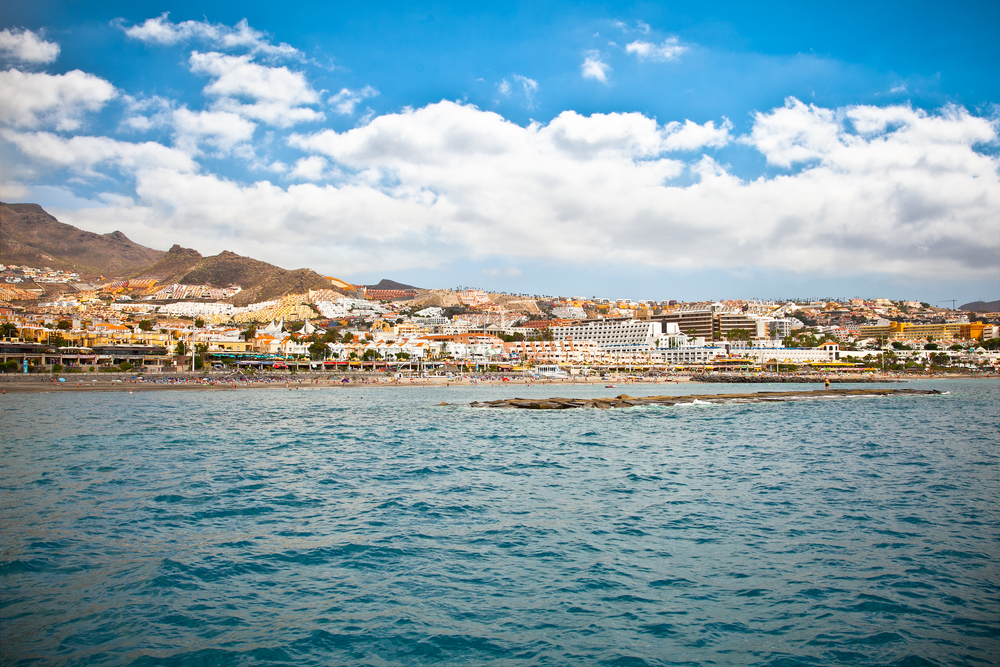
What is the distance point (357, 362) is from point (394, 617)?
84.0 metres

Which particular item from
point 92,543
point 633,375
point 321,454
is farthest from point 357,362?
point 92,543

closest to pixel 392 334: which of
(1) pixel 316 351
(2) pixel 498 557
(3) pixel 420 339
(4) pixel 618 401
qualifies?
(3) pixel 420 339

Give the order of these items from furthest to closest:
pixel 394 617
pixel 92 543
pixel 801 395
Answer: pixel 801 395
pixel 92 543
pixel 394 617

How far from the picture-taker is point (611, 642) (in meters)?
5.02

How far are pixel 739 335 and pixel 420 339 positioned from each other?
63.0 metres

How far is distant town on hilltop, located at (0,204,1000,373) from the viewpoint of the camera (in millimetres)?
77688

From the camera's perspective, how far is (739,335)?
124250 millimetres

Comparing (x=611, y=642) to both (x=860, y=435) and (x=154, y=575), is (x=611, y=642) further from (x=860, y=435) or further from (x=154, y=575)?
(x=860, y=435)

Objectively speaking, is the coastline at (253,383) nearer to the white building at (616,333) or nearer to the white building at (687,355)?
the white building at (687,355)

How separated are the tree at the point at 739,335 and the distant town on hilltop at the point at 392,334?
380mm

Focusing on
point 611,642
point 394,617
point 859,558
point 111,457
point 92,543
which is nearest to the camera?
point 611,642

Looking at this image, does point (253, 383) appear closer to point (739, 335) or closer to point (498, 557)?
point (498, 557)

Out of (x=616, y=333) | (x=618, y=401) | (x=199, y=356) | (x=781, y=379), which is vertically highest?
(x=616, y=333)

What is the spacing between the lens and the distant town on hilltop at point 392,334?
77688mm
